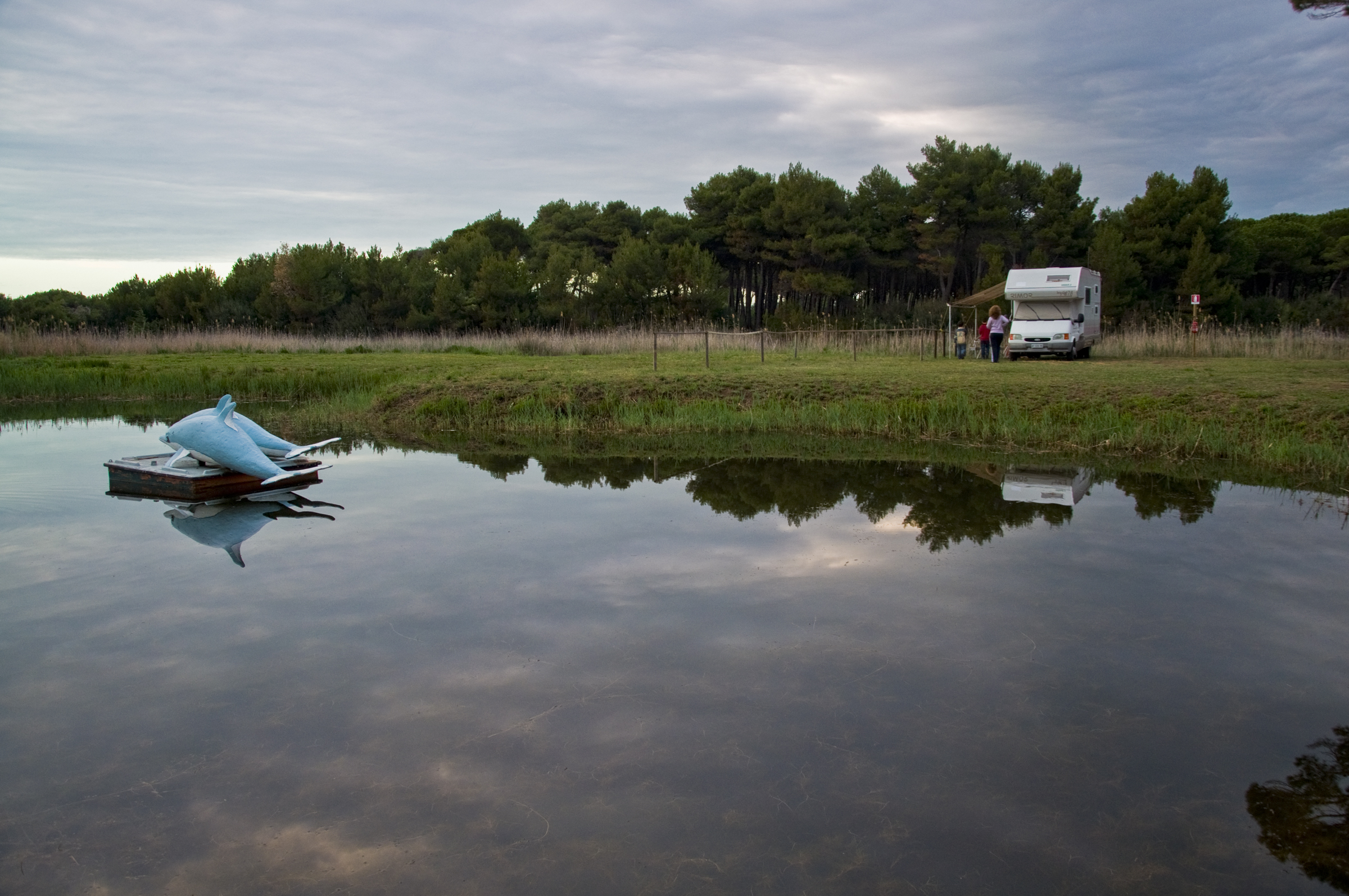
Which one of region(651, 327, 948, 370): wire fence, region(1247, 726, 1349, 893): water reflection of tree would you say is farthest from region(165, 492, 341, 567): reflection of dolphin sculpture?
region(651, 327, 948, 370): wire fence

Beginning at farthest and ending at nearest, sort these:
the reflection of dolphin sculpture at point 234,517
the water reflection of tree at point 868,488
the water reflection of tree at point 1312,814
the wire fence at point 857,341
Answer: the wire fence at point 857,341
the water reflection of tree at point 868,488
the reflection of dolphin sculpture at point 234,517
the water reflection of tree at point 1312,814

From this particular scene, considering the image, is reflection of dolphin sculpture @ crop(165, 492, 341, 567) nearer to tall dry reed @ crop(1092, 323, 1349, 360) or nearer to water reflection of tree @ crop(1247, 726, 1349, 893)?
water reflection of tree @ crop(1247, 726, 1349, 893)

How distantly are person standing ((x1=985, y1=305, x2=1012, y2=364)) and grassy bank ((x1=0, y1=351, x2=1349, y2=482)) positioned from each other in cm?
143

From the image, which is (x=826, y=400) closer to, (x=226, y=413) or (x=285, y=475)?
(x=285, y=475)

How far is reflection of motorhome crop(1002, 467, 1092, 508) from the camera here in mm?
9625

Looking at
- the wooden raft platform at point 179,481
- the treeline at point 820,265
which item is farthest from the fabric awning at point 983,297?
the wooden raft platform at point 179,481

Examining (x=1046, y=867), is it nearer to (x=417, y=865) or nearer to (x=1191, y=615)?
(x=417, y=865)

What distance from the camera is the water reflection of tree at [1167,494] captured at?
8.97 metres

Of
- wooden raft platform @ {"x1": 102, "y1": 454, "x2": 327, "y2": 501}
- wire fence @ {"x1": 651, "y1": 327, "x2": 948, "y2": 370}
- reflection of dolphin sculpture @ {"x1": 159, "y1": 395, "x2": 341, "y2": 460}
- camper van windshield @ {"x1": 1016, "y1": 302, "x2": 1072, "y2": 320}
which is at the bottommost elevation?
wooden raft platform @ {"x1": 102, "y1": 454, "x2": 327, "y2": 501}

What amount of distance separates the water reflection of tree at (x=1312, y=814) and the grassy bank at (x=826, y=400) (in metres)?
7.58

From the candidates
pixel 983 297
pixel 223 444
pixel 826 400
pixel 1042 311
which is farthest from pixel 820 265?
pixel 223 444

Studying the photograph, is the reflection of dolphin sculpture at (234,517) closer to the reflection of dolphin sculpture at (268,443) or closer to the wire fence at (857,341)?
the reflection of dolphin sculpture at (268,443)

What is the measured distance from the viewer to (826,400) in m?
15.6

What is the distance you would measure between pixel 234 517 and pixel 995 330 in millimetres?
17205
